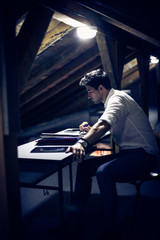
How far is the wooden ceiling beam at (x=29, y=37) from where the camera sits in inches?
66.3

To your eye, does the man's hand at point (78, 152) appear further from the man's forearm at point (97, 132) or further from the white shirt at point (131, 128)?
the white shirt at point (131, 128)

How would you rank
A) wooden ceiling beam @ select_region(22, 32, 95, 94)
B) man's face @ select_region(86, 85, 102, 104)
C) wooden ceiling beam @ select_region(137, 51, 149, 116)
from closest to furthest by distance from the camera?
man's face @ select_region(86, 85, 102, 104), wooden ceiling beam @ select_region(22, 32, 95, 94), wooden ceiling beam @ select_region(137, 51, 149, 116)

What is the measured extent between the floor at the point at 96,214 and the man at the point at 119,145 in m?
0.45

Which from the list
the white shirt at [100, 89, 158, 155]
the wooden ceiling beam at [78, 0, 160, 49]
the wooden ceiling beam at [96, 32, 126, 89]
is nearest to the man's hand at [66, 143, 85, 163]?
the white shirt at [100, 89, 158, 155]

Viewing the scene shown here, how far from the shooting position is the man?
1.83m

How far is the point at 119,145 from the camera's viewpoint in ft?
6.90

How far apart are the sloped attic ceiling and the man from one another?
0.61 meters

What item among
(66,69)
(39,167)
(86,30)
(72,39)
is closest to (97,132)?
(39,167)

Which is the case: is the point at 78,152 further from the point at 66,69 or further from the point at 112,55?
the point at 66,69

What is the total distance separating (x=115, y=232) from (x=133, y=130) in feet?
2.63

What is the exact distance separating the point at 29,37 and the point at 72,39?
2388mm

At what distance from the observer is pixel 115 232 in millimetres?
1812

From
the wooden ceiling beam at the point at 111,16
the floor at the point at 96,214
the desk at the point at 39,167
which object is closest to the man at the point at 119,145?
the desk at the point at 39,167

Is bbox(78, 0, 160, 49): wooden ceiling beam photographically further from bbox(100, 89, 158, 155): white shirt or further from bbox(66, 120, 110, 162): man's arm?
bbox(66, 120, 110, 162): man's arm
